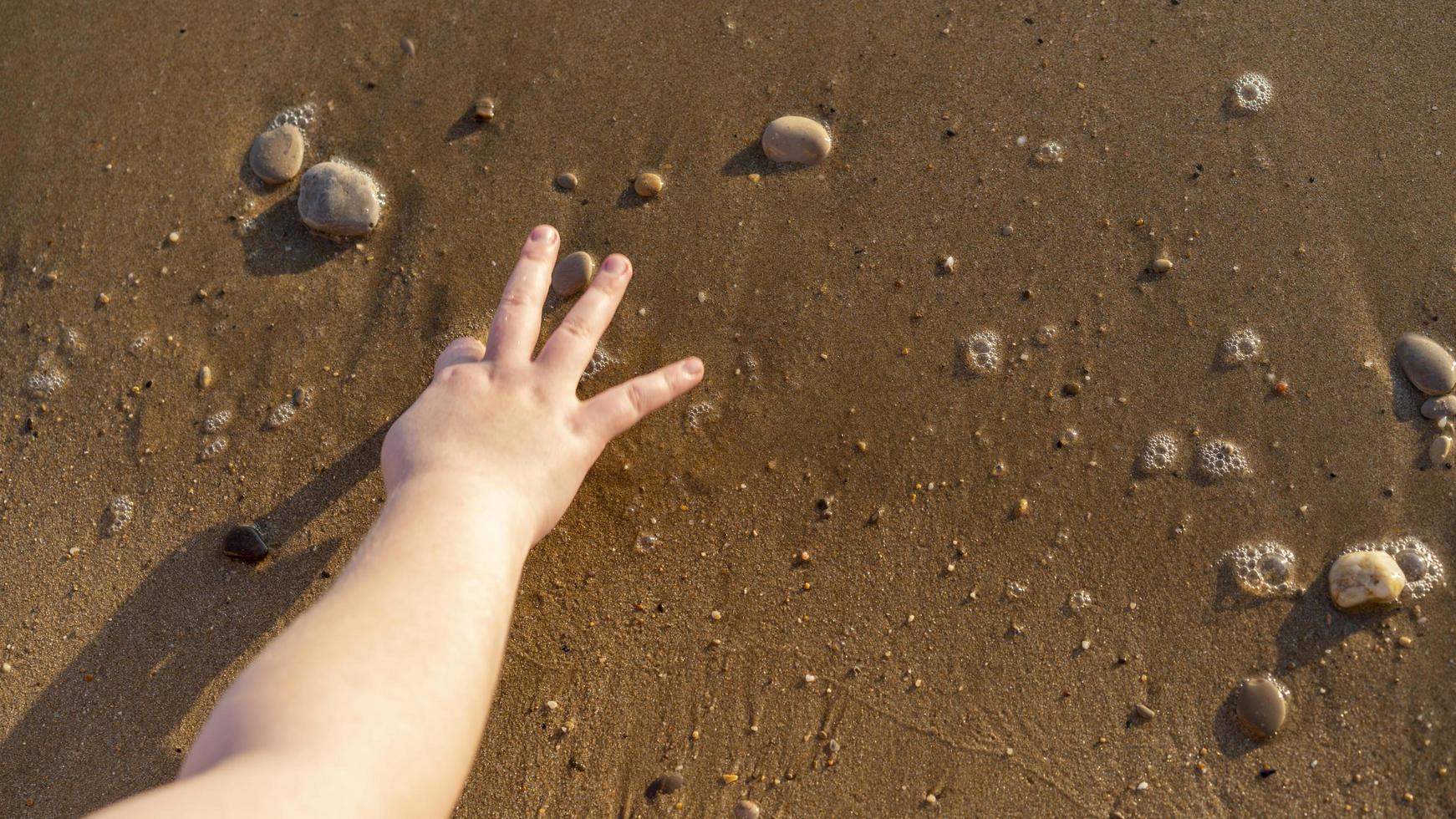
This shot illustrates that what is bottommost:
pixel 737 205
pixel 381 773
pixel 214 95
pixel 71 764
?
pixel 71 764

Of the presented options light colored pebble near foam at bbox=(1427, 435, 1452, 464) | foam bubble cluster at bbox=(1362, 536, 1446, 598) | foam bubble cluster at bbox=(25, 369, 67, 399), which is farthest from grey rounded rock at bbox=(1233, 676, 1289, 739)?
foam bubble cluster at bbox=(25, 369, 67, 399)

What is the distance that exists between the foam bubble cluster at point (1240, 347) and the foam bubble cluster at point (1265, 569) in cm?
50

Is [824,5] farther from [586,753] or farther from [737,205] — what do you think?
[586,753]

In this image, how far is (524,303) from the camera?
87.3 inches

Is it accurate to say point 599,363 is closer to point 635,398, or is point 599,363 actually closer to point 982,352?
point 635,398

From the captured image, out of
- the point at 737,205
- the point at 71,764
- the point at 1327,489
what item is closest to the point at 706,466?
the point at 737,205

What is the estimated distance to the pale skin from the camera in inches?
60.1

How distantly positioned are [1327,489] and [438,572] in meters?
2.22

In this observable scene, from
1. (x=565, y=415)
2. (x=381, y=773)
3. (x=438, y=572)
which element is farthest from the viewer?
(x=565, y=415)

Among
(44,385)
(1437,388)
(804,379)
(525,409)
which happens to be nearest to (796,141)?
(804,379)

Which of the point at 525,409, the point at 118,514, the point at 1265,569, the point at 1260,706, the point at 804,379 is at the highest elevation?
the point at 525,409

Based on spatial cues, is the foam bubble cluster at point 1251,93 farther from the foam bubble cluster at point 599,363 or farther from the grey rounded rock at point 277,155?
the grey rounded rock at point 277,155

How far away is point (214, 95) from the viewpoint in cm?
261

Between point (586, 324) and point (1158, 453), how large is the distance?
1.54 meters
